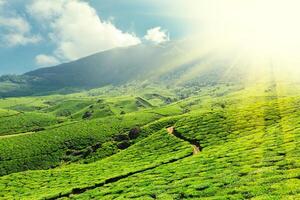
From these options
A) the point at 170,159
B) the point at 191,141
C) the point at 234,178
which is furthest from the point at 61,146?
the point at 234,178

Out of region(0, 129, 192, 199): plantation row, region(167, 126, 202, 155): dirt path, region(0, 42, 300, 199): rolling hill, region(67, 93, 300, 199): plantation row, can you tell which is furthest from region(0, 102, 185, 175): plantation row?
region(67, 93, 300, 199): plantation row

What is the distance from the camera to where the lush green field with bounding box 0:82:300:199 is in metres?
32.2

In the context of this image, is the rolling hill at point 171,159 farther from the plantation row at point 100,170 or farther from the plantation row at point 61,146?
the plantation row at point 61,146

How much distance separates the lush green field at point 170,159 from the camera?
106ft

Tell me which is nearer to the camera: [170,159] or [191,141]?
[170,159]

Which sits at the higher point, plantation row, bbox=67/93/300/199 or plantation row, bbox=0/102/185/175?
plantation row, bbox=0/102/185/175

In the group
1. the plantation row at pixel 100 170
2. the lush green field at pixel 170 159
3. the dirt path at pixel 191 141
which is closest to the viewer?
the lush green field at pixel 170 159

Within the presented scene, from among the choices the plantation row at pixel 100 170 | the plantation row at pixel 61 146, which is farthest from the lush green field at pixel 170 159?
the plantation row at pixel 61 146

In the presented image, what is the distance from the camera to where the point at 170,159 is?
209 ft

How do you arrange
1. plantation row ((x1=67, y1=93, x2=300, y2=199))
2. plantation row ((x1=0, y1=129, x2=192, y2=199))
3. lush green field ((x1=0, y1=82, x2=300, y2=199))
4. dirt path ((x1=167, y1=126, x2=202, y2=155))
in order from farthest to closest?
1. dirt path ((x1=167, y1=126, x2=202, y2=155))
2. plantation row ((x1=0, y1=129, x2=192, y2=199))
3. lush green field ((x1=0, y1=82, x2=300, y2=199))
4. plantation row ((x1=67, y1=93, x2=300, y2=199))

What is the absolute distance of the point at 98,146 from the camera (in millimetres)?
135875

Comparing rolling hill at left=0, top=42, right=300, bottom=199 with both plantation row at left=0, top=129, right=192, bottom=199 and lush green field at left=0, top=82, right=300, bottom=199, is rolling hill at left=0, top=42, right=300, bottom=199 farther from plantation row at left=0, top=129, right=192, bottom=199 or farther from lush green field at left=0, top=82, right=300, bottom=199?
plantation row at left=0, top=129, right=192, bottom=199

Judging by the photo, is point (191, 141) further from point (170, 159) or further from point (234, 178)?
point (234, 178)

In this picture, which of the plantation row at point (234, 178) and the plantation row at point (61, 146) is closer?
the plantation row at point (234, 178)
